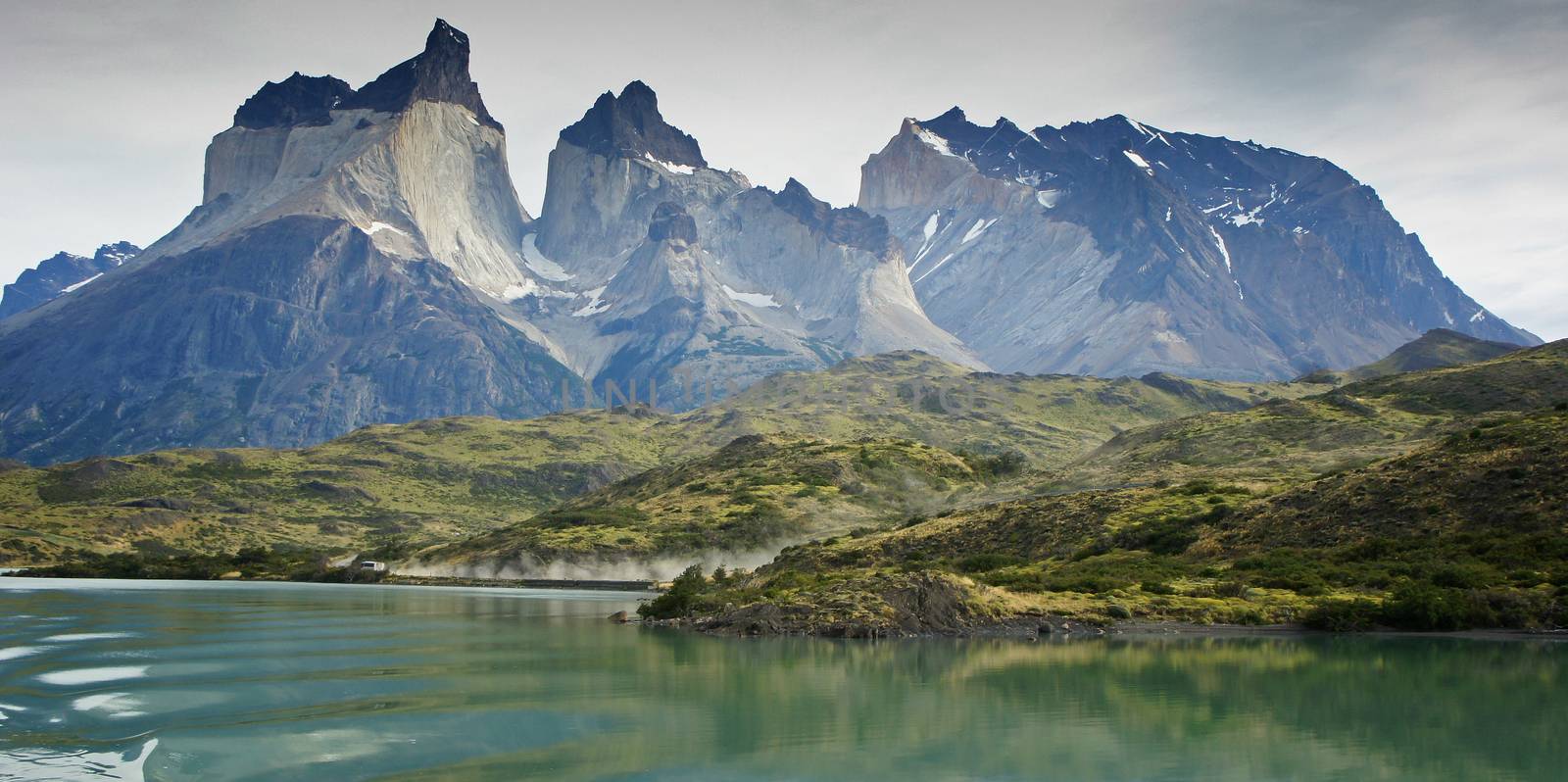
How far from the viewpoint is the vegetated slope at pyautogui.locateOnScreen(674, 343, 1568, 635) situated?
245 feet

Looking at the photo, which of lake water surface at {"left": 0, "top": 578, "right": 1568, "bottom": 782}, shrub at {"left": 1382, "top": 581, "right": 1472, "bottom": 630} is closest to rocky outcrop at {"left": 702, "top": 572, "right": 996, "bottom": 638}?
lake water surface at {"left": 0, "top": 578, "right": 1568, "bottom": 782}

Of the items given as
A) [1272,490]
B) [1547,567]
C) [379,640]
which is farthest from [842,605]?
[1272,490]

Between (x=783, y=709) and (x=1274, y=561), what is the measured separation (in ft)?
190

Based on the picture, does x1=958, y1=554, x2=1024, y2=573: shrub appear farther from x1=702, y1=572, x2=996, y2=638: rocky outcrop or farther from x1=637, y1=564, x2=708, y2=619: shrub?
x1=702, y1=572, x2=996, y2=638: rocky outcrop

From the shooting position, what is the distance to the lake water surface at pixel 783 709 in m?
33.9

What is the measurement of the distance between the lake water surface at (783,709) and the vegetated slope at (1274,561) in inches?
237

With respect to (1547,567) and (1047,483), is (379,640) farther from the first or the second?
(1047,483)


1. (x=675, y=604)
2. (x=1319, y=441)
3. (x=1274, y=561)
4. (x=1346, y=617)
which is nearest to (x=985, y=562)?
(x=1274, y=561)

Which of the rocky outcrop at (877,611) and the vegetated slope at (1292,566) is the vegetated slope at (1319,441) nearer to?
the vegetated slope at (1292,566)

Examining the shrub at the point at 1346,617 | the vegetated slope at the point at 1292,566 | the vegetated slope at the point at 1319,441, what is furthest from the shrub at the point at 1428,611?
the vegetated slope at the point at 1319,441

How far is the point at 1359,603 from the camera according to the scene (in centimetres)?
7306

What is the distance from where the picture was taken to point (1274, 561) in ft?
295

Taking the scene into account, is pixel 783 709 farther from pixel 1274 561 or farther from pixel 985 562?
pixel 985 562

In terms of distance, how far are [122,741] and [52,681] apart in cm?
1829
